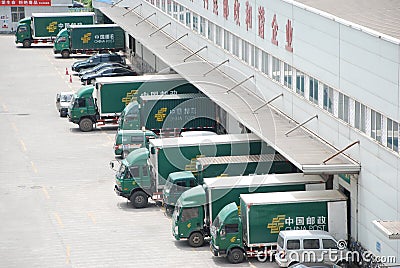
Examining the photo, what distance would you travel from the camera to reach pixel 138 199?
4381 cm

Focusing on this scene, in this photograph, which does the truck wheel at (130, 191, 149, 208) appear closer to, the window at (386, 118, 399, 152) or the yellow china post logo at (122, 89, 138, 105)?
the window at (386, 118, 399, 152)

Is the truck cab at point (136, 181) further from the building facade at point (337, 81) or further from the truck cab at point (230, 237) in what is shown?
the truck cab at point (230, 237)

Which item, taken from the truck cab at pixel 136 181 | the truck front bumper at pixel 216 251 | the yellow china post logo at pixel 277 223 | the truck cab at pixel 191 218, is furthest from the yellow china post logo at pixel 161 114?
the yellow china post logo at pixel 277 223

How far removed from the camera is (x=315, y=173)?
3481 cm

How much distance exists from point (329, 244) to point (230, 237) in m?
3.56

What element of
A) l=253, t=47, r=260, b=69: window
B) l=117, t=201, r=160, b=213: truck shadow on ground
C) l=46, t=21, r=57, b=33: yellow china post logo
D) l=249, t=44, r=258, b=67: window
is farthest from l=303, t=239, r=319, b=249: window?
l=46, t=21, r=57, b=33: yellow china post logo

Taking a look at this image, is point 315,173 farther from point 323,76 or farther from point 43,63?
point 43,63

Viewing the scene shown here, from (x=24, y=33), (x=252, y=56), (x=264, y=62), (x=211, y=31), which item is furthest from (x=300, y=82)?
(x=24, y=33)

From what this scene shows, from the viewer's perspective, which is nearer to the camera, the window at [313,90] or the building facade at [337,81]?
the building facade at [337,81]

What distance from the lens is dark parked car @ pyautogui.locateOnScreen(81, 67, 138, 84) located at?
229 ft

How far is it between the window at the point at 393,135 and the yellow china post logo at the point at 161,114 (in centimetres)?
2299

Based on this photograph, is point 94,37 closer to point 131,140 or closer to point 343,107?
point 131,140

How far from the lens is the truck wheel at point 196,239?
38344 millimetres

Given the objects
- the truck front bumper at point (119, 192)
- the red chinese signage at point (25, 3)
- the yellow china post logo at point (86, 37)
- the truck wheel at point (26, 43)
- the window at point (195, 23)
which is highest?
the window at point (195, 23)
